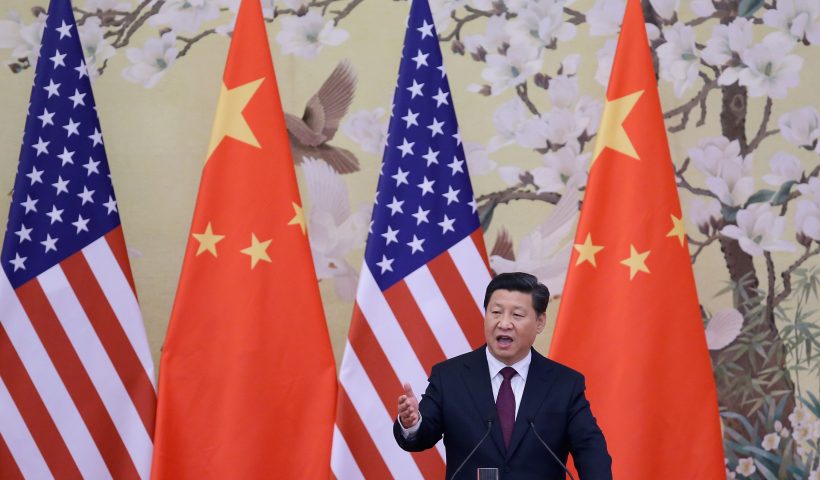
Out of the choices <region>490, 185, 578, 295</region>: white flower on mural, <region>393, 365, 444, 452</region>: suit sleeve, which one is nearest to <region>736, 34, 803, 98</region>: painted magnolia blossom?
<region>490, 185, 578, 295</region>: white flower on mural

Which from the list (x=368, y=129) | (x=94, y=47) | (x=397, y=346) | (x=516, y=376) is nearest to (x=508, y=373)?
(x=516, y=376)

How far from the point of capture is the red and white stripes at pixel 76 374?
3459 mm

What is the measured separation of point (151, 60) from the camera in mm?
4023

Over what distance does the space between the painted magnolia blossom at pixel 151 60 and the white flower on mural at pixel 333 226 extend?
68 cm

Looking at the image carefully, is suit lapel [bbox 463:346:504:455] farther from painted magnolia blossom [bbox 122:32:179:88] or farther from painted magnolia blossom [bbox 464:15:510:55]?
painted magnolia blossom [bbox 122:32:179:88]

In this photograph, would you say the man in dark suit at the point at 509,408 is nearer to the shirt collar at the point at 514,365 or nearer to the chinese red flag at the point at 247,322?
the shirt collar at the point at 514,365

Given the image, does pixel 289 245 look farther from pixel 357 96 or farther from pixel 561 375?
pixel 561 375

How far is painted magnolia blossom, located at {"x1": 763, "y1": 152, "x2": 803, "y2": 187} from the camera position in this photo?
3.98 metres

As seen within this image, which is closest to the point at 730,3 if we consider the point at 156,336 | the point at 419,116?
the point at 419,116

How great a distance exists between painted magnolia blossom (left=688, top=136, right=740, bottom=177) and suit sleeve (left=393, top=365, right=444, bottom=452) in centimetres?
184

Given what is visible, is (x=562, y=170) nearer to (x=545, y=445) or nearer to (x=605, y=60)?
(x=605, y=60)

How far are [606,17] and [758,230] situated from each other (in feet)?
3.38

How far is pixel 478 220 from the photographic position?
12.2 ft

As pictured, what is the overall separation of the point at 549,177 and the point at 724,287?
0.81m
